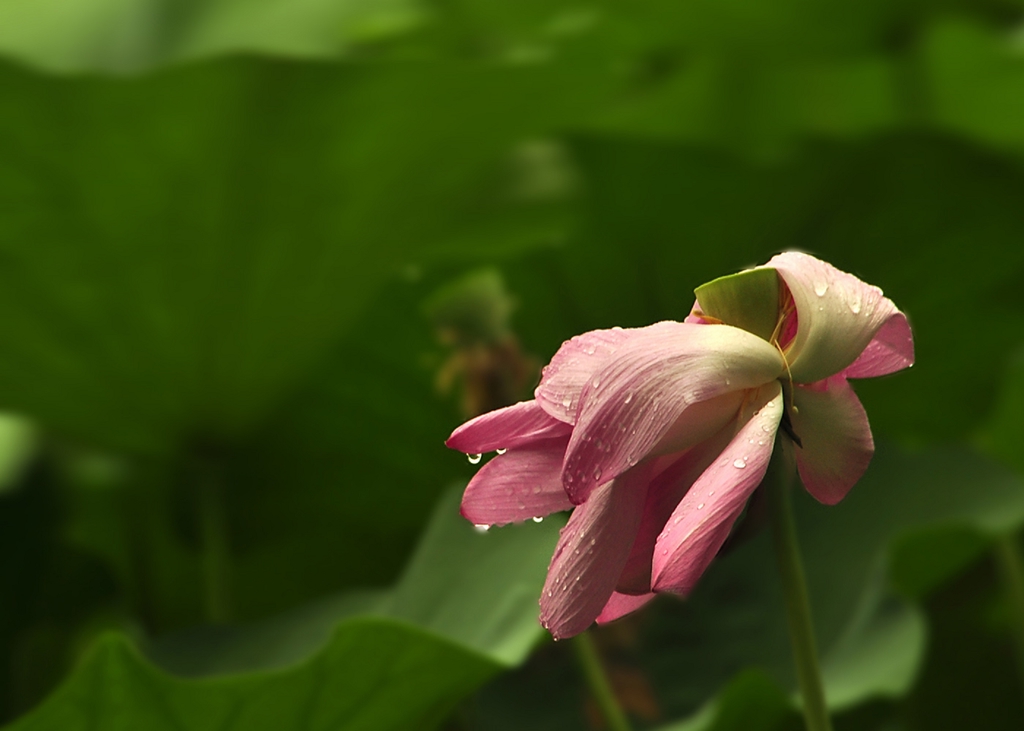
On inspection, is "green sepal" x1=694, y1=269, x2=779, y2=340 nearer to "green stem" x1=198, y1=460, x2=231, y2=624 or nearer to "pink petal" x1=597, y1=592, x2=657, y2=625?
"pink petal" x1=597, y1=592, x2=657, y2=625

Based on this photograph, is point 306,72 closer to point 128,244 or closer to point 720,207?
point 128,244

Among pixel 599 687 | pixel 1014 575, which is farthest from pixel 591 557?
pixel 1014 575

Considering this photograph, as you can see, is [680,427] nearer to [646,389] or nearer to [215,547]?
[646,389]

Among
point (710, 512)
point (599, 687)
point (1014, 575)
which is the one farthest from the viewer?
point (1014, 575)

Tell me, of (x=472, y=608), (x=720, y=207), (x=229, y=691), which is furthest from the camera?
(x=720, y=207)

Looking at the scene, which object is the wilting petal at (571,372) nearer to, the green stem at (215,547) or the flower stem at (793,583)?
the flower stem at (793,583)

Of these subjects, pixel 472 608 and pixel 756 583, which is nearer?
pixel 472 608

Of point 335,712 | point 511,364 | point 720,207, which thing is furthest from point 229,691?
point 720,207
